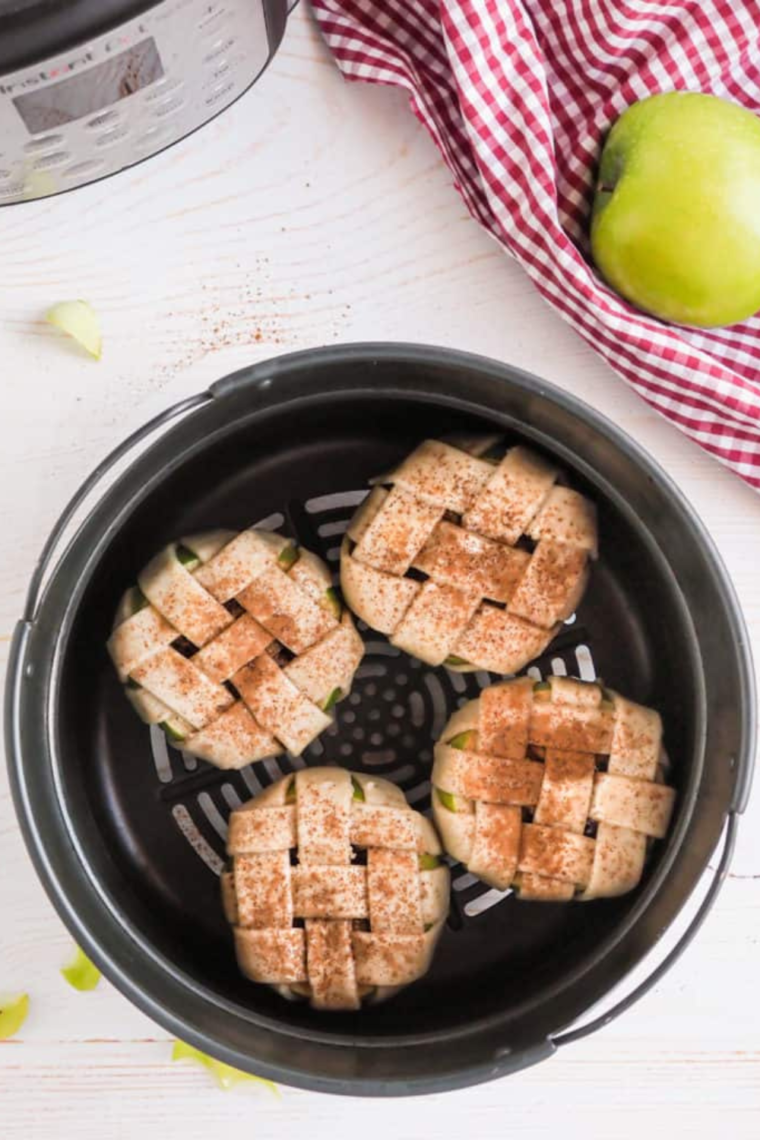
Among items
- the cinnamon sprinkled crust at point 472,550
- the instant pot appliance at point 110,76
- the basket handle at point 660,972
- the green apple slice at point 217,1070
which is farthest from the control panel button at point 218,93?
the green apple slice at point 217,1070

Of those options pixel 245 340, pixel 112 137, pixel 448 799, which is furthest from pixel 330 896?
pixel 112 137

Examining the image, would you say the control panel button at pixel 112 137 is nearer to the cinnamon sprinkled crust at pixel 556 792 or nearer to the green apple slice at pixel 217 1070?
the cinnamon sprinkled crust at pixel 556 792

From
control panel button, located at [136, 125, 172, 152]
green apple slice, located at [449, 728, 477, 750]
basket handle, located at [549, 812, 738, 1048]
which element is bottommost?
basket handle, located at [549, 812, 738, 1048]

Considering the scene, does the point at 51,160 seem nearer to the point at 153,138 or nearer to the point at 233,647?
the point at 153,138

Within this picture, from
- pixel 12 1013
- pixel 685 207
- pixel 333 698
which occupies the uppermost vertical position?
pixel 685 207

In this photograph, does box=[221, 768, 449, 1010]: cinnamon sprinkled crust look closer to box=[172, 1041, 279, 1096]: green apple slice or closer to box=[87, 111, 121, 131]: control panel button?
box=[172, 1041, 279, 1096]: green apple slice

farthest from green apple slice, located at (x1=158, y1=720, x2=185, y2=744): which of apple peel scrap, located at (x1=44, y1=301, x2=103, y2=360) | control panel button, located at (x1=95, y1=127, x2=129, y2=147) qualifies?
control panel button, located at (x1=95, y1=127, x2=129, y2=147)
